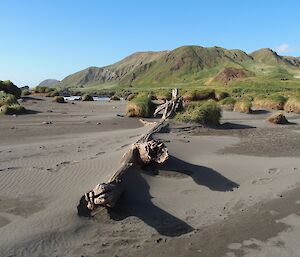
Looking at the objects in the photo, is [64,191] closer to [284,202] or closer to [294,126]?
[284,202]

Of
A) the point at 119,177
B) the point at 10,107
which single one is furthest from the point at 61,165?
the point at 10,107

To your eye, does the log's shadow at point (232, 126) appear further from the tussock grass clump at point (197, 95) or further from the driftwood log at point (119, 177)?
the tussock grass clump at point (197, 95)

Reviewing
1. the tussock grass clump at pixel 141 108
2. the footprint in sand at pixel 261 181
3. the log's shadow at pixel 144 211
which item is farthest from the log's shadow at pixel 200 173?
the tussock grass clump at pixel 141 108

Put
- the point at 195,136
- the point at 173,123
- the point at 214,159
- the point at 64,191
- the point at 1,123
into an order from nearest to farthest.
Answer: the point at 64,191
the point at 214,159
the point at 195,136
the point at 173,123
the point at 1,123

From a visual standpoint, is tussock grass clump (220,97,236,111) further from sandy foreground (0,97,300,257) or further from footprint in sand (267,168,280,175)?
footprint in sand (267,168,280,175)

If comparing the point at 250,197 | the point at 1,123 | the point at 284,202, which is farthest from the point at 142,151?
Result: the point at 1,123

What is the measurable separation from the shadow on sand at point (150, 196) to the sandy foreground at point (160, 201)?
21 millimetres

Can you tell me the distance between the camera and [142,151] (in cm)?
1011

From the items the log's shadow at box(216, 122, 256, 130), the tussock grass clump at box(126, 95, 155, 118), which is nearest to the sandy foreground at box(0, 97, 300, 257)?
the log's shadow at box(216, 122, 256, 130)

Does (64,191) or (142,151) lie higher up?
(142,151)

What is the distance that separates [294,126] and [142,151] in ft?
46.6

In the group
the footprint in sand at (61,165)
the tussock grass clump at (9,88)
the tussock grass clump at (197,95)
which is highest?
the tussock grass clump at (9,88)

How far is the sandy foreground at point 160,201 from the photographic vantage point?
6.86 m

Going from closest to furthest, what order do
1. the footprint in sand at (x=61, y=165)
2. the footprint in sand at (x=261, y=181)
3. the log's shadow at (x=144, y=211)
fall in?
the log's shadow at (x=144, y=211), the footprint in sand at (x=261, y=181), the footprint in sand at (x=61, y=165)
